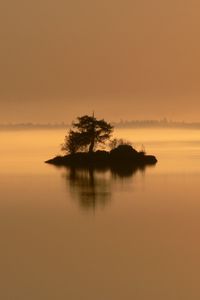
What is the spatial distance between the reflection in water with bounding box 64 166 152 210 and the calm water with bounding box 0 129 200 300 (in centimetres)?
8

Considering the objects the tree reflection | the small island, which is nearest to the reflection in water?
the tree reflection

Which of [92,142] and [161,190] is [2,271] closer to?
[161,190]

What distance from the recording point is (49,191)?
38.0 metres

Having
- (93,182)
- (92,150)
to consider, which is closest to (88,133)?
(92,150)

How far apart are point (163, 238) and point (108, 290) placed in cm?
607

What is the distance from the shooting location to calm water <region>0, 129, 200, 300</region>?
687 inches

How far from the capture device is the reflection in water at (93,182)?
33281 mm

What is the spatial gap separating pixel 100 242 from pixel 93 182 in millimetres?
20723

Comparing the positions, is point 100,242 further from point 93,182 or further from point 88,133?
point 88,133

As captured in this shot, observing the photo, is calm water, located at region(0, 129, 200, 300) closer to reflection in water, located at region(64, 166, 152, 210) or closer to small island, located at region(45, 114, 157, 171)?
reflection in water, located at region(64, 166, 152, 210)

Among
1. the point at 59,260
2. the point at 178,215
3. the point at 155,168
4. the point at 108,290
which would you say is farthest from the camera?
the point at 155,168

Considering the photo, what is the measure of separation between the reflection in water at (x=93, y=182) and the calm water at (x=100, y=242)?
0.08 metres

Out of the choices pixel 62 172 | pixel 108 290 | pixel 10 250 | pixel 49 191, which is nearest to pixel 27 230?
pixel 10 250

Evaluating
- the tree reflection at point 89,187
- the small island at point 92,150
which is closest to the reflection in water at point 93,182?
the tree reflection at point 89,187
